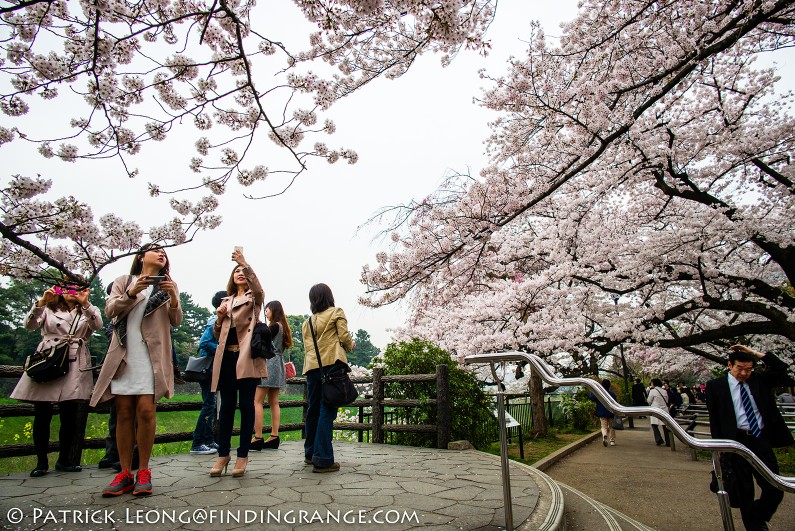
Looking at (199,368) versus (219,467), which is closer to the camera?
(219,467)

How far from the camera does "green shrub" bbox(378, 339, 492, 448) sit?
6.71 meters

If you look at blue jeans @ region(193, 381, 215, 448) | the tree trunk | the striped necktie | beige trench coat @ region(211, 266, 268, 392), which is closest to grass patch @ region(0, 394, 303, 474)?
blue jeans @ region(193, 381, 215, 448)

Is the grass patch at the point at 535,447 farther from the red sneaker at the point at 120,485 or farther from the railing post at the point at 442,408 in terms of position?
the red sneaker at the point at 120,485

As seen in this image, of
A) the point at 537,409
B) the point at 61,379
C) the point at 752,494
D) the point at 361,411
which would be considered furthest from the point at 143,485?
the point at 537,409

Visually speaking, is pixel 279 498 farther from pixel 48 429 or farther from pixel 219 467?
pixel 48 429

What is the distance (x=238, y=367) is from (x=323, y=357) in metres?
0.82

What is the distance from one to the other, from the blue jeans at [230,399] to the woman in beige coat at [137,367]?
20.3 inches

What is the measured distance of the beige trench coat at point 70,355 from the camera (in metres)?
3.92

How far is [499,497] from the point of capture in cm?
344

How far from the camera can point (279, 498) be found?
324 cm

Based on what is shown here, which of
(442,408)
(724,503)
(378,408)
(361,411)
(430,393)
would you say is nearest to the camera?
(724,503)

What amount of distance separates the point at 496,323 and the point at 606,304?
326 cm

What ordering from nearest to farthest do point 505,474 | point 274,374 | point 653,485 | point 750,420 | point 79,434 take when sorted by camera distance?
point 505,474 → point 750,420 → point 79,434 → point 274,374 → point 653,485

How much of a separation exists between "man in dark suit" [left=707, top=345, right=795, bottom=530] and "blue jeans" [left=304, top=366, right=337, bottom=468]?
3643 millimetres
